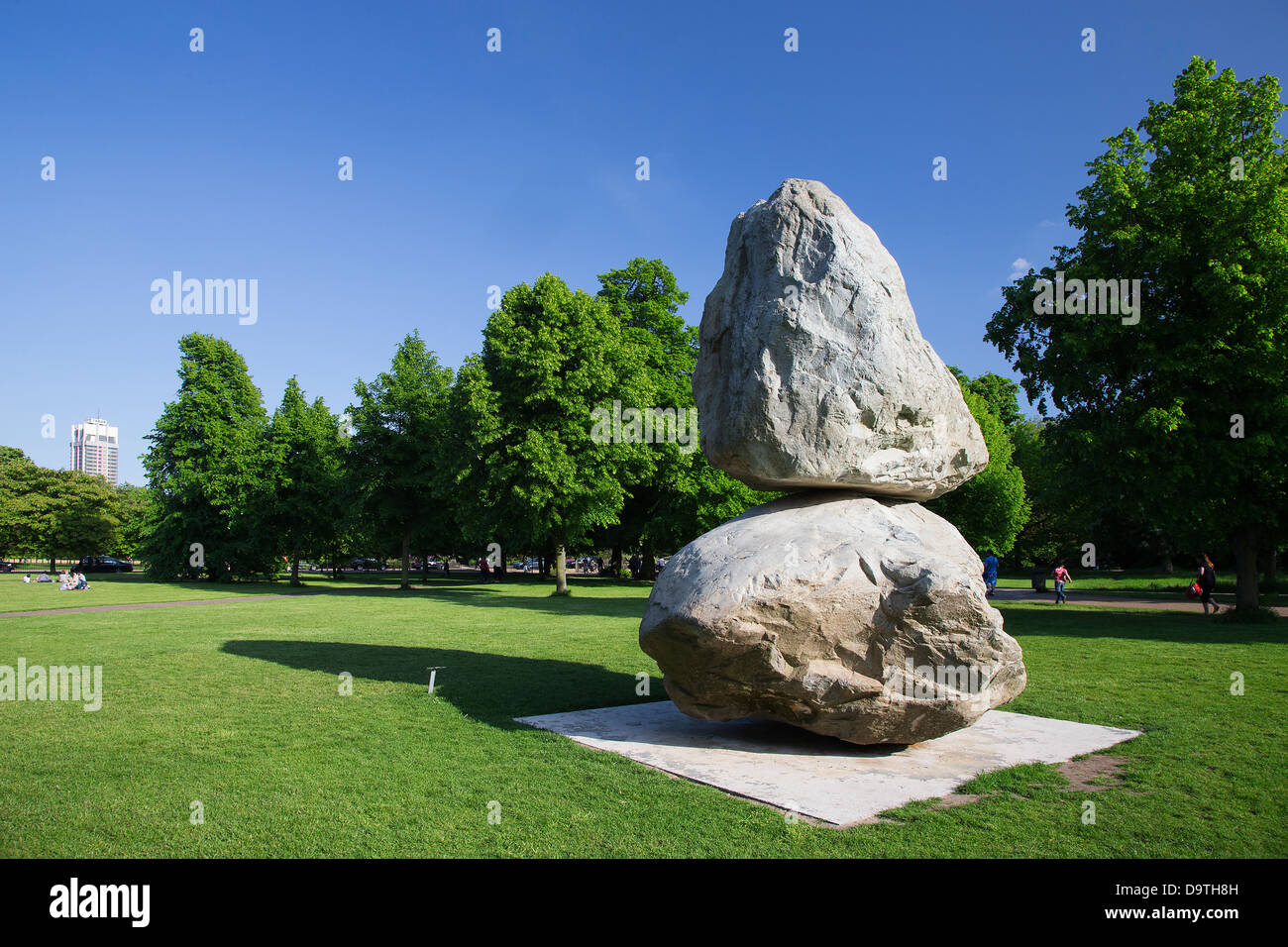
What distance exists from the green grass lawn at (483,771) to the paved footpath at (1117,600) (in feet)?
45.2

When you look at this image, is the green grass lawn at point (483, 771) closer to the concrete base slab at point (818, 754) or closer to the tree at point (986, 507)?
the concrete base slab at point (818, 754)

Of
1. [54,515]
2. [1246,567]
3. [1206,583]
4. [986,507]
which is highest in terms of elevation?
[986,507]

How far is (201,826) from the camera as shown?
6336 mm

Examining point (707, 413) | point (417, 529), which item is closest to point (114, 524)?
point (417, 529)

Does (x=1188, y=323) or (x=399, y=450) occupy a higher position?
(x=1188, y=323)

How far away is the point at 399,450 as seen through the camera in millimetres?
42281

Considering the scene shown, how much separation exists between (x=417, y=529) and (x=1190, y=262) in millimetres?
36017

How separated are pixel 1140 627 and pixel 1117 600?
13.0m

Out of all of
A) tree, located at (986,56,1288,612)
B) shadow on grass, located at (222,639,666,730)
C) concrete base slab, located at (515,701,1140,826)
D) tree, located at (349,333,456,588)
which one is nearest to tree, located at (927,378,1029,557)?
tree, located at (986,56,1288,612)

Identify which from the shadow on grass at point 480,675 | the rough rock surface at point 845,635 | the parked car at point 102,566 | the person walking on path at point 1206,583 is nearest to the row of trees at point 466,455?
the shadow on grass at point 480,675

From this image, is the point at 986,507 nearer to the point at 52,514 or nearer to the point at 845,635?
the point at 845,635

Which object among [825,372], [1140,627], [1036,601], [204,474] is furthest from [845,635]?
[204,474]
